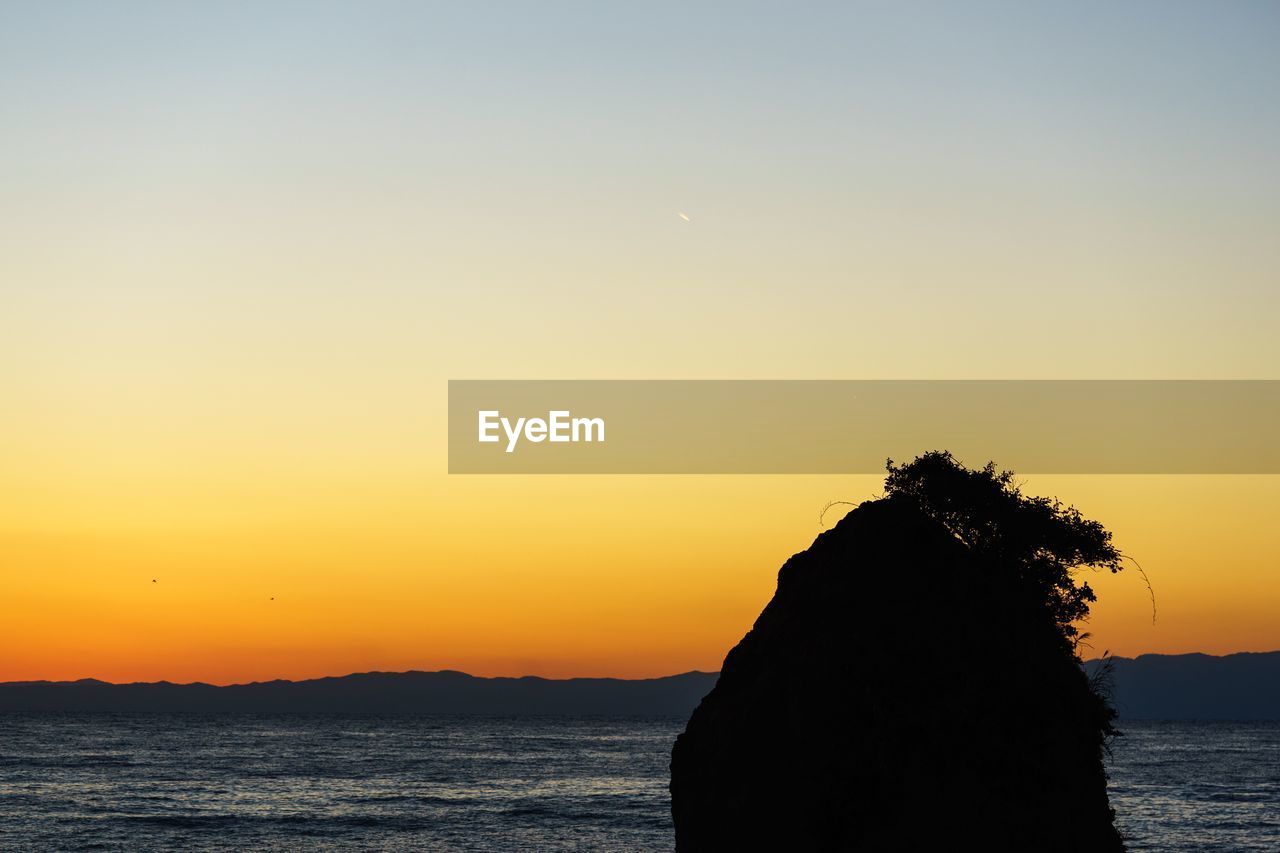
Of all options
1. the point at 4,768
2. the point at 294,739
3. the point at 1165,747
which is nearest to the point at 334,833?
the point at 4,768

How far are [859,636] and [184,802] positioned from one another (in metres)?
70.1

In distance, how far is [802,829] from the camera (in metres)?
24.0

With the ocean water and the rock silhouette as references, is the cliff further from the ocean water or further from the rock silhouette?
the ocean water

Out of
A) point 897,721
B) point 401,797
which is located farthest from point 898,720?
point 401,797

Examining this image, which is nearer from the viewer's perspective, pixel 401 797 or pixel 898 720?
pixel 898 720

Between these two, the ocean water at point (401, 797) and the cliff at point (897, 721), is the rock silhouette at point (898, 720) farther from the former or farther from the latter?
the ocean water at point (401, 797)

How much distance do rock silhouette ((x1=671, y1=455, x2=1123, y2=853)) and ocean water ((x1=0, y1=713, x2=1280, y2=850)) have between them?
1.24m

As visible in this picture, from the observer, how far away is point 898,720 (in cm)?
2466

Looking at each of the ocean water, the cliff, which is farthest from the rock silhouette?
the ocean water

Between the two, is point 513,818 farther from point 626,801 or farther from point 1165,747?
point 1165,747

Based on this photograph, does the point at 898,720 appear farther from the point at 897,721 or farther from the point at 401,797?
the point at 401,797

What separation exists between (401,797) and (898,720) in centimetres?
7069

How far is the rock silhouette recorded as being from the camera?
24.0m

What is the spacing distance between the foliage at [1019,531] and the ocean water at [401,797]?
24.4ft
